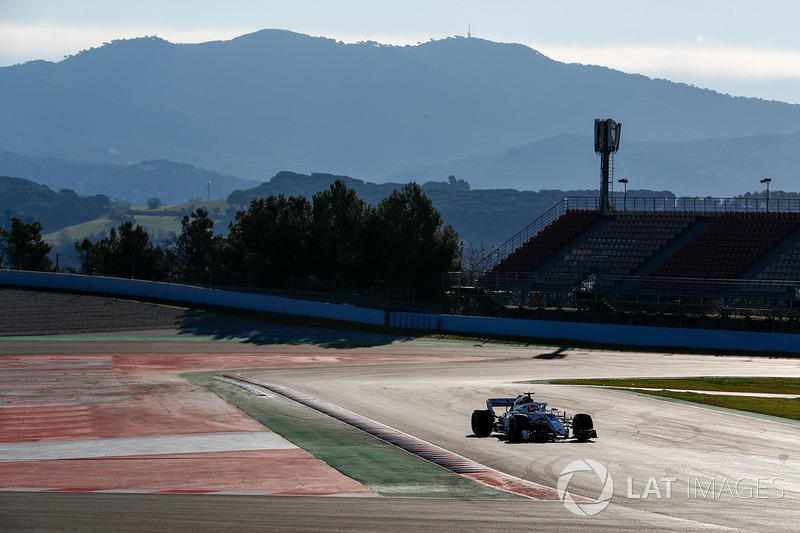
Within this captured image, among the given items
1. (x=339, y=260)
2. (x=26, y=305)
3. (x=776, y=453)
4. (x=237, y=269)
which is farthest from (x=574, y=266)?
(x=776, y=453)

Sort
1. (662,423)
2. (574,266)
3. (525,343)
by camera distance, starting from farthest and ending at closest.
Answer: (574,266) < (525,343) < (662,423)

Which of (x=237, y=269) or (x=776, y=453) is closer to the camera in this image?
(x=776, y=453)

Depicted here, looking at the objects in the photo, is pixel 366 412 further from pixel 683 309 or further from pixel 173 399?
pixel 683 309

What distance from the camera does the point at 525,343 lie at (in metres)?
56.1

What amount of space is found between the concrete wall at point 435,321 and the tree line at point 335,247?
3.40m

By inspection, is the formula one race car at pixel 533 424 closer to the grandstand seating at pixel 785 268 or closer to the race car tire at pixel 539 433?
the race car tire at pixel 539 433

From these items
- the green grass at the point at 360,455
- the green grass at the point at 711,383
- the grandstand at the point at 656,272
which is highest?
the grandstand at the point at 656,272

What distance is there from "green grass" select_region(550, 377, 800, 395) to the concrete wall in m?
12.4

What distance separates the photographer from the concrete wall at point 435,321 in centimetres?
5328

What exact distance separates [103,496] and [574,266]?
5284 cm

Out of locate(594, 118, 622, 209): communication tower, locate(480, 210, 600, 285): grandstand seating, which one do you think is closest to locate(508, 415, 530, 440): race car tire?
locate(480, 210, 600, 285): grandstand seating

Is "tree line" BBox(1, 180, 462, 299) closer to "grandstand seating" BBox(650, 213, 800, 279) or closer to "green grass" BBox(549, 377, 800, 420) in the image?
"grandstand seating" BBox(650, 213, 800, 279)

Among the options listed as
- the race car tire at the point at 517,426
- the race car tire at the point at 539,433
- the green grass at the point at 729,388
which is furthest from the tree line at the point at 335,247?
the race car tire at the point at 539,433

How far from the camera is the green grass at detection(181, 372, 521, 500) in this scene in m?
17.9
